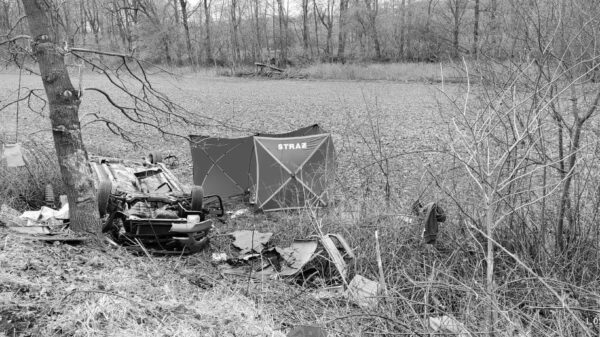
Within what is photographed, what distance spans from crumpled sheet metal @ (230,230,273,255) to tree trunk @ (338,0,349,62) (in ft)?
129

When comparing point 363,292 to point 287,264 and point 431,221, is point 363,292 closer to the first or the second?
point 431,221

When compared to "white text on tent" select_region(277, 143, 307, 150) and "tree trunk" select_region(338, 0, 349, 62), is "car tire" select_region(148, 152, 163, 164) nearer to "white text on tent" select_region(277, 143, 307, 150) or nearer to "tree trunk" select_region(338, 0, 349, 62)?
"white text on tent" select_region(277, 143, 307, 150)

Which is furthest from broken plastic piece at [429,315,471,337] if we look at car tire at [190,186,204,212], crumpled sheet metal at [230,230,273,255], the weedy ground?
car tire at [190,186,204,212]

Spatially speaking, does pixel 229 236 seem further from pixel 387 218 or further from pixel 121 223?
pixel 387 218

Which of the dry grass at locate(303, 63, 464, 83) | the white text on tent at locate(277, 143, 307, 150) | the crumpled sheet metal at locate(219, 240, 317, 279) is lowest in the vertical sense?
the crumpled sheet metal at locate(219, 240, 317, 279)

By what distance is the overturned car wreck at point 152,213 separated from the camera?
21.7 feet

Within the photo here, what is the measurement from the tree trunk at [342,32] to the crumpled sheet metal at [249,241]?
39324 mm

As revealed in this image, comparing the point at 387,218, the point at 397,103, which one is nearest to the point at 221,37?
the point at 397,103

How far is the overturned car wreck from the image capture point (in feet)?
21.7

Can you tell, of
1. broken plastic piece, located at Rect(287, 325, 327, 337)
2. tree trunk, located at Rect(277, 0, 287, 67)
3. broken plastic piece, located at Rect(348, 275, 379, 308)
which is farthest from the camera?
tree trunk, located at Rect(277, 0, 287, 67)

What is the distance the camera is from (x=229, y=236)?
7492 mm

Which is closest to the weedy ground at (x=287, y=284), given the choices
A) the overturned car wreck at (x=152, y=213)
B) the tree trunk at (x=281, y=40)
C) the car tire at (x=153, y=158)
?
the overturned car wreck at (x=152, y=213)

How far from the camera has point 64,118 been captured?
543cm

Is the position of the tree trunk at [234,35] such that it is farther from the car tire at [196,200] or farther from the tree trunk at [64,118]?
the tree trunk at [64,118]
